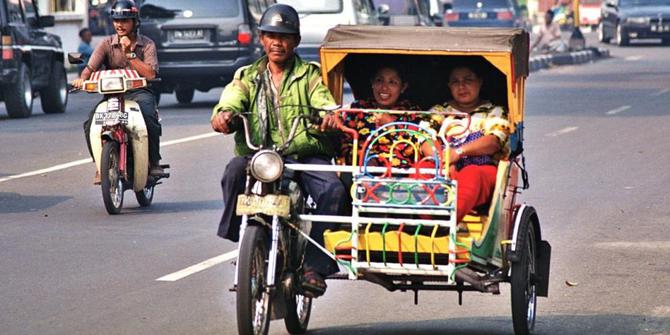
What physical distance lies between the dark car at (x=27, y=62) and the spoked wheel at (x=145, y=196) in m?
9.71

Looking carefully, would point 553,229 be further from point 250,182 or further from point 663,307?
point 250,182

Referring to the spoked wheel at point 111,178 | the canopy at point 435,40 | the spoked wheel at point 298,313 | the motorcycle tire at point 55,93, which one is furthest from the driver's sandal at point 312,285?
the motorcycle tire at point 55,93

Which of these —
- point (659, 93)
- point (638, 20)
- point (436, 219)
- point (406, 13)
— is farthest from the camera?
point (638, 20)

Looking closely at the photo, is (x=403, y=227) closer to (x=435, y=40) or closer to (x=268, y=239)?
(x=268, y=239)

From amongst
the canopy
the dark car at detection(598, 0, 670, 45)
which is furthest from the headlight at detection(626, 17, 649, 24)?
the canopy

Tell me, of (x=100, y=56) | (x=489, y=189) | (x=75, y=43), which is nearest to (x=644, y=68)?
(x=75, y=43)

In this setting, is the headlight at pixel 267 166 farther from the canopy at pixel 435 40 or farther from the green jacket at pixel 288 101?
the canopy at pixel 435 40

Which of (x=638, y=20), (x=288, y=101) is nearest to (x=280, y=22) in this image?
(x=288, y=101)

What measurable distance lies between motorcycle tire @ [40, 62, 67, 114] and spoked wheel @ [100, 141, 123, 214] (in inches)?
460

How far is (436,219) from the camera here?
6801 mm

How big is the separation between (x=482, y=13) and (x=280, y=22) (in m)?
43.4

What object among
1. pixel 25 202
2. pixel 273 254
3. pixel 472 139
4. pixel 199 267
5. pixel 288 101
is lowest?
pixel 25 202

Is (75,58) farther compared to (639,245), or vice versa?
(75,58)

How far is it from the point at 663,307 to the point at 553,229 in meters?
3.04
